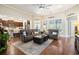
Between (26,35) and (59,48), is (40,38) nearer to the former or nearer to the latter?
(26,35)

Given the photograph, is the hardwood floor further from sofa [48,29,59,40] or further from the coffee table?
the coffee table

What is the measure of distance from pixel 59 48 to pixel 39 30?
2.23 feet

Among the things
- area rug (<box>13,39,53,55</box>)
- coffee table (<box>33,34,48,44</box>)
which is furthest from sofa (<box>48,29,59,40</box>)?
area rug (<box>13,39,53,55</box>)

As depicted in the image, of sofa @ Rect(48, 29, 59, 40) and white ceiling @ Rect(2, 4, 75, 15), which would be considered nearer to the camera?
white ceiling @ Rect(2, 4, 75, 15)

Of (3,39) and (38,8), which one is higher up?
(38,8)

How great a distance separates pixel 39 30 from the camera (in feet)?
11.2

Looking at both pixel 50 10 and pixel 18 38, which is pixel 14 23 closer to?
pixel 18 38

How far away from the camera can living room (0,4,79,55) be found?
3.34 m

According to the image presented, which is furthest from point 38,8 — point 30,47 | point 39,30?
point 30,47

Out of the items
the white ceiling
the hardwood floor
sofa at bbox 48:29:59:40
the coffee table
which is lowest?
the hardwood floor

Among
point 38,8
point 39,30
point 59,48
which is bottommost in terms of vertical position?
point 59,48

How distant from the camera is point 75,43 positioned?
3.37 meters

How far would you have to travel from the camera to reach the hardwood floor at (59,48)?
3.36 metres

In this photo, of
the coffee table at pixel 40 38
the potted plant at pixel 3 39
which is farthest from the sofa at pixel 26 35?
the potted plant at pixel 3 39
